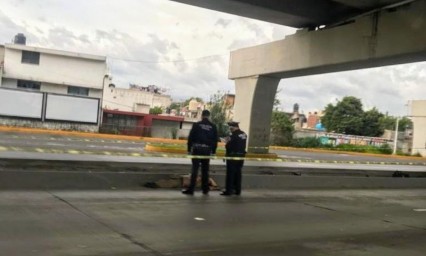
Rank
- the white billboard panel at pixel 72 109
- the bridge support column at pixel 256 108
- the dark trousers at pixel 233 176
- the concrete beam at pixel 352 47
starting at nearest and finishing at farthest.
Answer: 1. the dark trousers at pixel 233 176
2. the concrete beam at pixel 352 47
3. the bridge support column at pixel 256 108
4. the white billboard panel at pixel 72 109

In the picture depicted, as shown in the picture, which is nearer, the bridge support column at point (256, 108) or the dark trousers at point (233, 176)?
the dark trousers at point (233, 176)

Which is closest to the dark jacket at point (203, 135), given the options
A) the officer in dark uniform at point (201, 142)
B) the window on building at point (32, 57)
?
the officer in dark uniform at point (201, 142)

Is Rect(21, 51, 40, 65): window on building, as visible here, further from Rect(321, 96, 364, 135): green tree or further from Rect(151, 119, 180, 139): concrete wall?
Rect(321, 96, 364, 135): green tree

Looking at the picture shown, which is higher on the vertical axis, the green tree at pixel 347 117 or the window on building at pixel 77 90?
the green tree at pixel 347 117

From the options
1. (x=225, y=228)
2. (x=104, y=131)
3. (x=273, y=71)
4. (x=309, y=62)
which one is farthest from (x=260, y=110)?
(x=104, y=131)

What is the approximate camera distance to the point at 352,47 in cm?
1808

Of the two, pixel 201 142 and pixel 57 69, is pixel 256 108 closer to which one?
pixel 201 142

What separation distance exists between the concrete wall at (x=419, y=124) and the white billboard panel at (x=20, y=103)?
35521 mm

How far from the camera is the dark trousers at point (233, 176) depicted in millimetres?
11672

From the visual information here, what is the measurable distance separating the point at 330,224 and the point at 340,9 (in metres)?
10.9

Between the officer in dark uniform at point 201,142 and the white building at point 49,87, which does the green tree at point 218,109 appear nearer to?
the white building at point 49,87

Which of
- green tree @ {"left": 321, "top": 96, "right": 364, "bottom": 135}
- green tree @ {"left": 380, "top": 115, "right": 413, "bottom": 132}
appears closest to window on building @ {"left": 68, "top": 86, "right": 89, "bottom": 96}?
green tree @ {"left": 321, "top": 96, "right": 364, "bottom": 135}

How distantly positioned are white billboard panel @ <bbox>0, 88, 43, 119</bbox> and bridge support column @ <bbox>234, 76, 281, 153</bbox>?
20.5m

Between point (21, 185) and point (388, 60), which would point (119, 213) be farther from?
point (388, 60)
